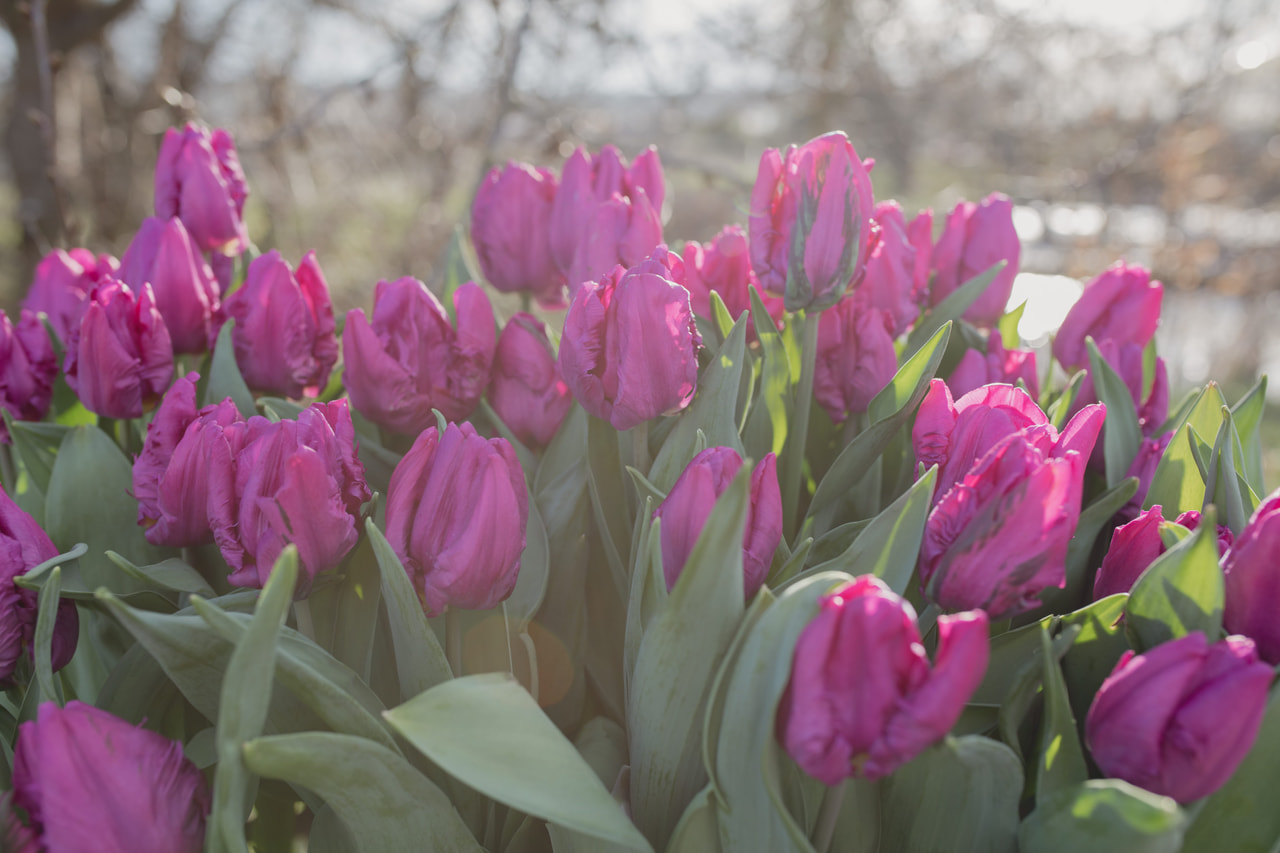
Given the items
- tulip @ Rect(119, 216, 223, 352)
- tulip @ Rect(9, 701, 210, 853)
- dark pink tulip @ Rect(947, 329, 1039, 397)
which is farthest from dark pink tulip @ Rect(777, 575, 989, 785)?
tulip @ Rect(119, 216, 223, 352)

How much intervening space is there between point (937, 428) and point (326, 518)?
0.43 metres

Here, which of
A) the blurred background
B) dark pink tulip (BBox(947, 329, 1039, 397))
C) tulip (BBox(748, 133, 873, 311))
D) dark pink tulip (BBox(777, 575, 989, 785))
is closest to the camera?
dark pink tulip (BBox(777, 575, 989, 785))

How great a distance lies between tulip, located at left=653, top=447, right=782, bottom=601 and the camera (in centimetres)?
56

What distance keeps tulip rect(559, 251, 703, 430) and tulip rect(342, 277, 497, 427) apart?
0.43 feet

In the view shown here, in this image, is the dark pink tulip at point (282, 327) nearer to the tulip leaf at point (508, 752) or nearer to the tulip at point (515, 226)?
the tulip at point (515, 226)

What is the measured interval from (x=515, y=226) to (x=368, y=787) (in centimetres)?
62

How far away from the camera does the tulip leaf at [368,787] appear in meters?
0.47

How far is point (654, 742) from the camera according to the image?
0.58 metres

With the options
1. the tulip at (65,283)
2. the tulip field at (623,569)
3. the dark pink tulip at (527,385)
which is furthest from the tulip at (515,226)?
the tulip at (65,283)

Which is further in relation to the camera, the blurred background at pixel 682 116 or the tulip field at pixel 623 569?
the blurred background at pixel 682 116

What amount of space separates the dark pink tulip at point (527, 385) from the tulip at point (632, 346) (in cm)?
12

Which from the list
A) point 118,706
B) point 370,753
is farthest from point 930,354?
point 118,706

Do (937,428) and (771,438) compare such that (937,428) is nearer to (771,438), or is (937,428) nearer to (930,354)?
(930,354)

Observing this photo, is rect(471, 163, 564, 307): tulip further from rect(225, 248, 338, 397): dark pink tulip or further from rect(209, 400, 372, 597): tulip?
rect(209, 400, 372, 597): tulip
